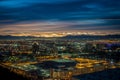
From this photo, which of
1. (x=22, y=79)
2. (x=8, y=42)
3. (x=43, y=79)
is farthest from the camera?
(x=8, y=42)

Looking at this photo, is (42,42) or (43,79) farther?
(42,42)

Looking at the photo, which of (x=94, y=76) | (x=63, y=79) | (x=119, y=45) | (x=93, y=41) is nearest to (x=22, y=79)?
(x=63, y=79)

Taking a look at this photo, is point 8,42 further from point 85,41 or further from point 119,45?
point 119,45

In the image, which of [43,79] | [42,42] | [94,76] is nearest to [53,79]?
[43,79]

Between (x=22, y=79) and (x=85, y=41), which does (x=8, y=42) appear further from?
(x=22, y=79)

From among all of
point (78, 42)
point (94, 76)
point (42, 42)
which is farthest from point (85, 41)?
point (94, 76)

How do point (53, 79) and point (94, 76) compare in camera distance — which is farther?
point (94, 76)

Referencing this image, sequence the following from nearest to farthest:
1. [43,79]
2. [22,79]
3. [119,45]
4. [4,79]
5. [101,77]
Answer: [4,79], [22,79], [43,79], [101,77], [119,45]

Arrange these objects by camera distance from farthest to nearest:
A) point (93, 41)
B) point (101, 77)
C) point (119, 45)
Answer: point (93, 41) < point (119, 45) < point (101, 77)

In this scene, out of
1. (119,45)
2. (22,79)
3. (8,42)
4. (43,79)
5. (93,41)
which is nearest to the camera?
(22,79)
